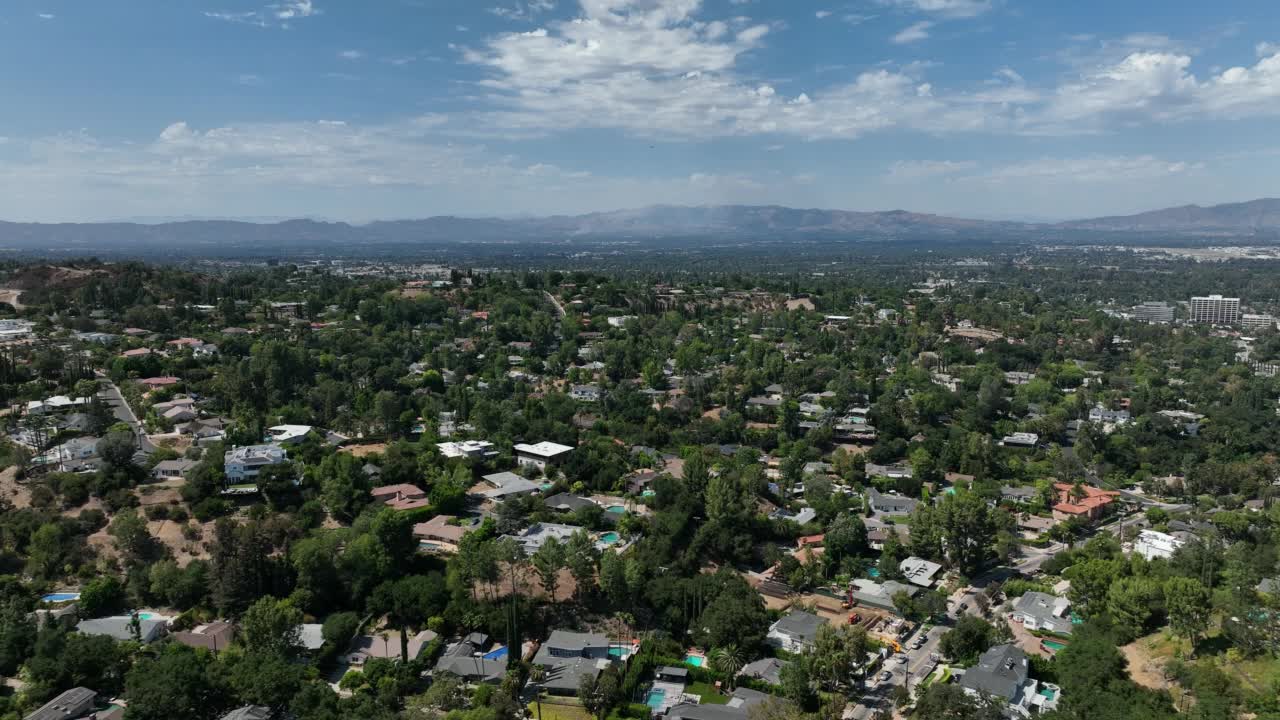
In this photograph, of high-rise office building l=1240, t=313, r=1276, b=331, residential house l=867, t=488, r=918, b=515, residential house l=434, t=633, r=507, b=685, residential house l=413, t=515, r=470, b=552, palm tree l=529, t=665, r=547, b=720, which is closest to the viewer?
palm tree l=529, t=665, r=547, b=720

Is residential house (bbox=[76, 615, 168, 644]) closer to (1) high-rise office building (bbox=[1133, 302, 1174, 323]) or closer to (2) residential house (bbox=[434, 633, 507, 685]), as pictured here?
(2) residential house (bbox=[434, 633, 507, 685])

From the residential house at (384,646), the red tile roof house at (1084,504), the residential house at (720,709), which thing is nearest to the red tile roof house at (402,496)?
the residential house at (384,646)

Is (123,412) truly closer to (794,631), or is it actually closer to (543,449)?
(543,449)

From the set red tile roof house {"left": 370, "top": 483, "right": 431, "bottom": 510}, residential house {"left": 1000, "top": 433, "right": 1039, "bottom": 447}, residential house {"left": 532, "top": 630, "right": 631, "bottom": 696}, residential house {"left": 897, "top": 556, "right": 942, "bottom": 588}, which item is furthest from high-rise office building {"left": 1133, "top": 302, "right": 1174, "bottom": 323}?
residential house {"left": 532, "top": 630, "right": 631, "bottom": 696}

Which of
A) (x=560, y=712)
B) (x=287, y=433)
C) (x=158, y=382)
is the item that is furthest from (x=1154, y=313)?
(x=158, y=382)

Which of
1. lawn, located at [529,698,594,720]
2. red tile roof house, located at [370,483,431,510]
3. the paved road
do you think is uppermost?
the paved road

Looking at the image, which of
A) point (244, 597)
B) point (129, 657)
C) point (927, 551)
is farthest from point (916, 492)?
point (129, 657)

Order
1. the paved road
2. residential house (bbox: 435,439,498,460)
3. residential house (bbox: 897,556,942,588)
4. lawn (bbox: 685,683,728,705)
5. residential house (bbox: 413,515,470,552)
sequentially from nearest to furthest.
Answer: lawn (bbox: 685,683,728,705), residential house (bbox: 897,556,942,588), residential house (bbox: 413,515,470,552), the paved road, residential house (bbox: 435,439,498,460)

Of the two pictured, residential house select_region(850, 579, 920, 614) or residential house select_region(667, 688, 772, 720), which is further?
residential house select_region(850, 579, 920, 614)

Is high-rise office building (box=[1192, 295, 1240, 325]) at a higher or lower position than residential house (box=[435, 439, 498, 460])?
higher
